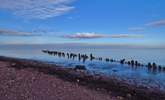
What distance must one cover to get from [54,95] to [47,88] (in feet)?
5.47

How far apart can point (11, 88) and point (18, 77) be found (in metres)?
3.55

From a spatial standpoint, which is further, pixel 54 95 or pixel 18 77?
pixel 18 77

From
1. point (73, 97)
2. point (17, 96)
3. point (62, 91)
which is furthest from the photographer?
point (62, 91)

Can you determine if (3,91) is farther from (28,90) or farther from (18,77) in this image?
(18,77)

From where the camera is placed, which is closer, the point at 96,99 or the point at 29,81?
the point at 96,99

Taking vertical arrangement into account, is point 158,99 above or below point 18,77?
below

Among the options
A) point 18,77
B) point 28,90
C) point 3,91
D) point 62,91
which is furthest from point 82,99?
point 18,77

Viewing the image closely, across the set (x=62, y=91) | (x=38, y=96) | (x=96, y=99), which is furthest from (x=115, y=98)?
(x=38, y=96)

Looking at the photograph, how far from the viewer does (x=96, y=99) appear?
15477mm

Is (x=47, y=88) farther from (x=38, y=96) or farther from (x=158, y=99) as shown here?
(x=158, y=99)

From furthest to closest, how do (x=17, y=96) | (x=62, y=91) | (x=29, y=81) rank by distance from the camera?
(x=29, y=81) → (x=62, y=91) → (x=17, y=96)

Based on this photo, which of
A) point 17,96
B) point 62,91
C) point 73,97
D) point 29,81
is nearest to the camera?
point 17,96

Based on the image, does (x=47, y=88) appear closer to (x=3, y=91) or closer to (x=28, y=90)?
(x=28, y=90)

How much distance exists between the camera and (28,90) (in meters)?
15.7
